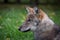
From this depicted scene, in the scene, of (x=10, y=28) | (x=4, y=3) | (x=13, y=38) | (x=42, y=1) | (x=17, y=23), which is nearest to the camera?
(x=13, y=38)

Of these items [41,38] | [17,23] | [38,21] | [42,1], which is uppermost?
[38,21]

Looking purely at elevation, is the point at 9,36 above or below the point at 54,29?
below

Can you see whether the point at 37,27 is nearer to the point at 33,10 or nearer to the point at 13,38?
the point at 33,10

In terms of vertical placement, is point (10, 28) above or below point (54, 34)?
below

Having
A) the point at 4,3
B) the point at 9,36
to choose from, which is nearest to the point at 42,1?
the point at 4,3

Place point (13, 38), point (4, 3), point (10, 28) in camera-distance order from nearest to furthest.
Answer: point (13, 38) → point (10, 28) → point (4, 3)

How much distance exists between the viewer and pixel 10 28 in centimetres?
698

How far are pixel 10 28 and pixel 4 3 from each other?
8604 mm

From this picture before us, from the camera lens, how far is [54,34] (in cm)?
548

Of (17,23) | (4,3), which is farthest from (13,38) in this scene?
(4,3)

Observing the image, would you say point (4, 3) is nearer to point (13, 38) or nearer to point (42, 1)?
point (42, 1)

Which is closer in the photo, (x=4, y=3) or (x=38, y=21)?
(x=38, y=21)

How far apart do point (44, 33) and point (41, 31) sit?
79 millimetres

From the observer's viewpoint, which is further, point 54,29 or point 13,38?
point 13,38
